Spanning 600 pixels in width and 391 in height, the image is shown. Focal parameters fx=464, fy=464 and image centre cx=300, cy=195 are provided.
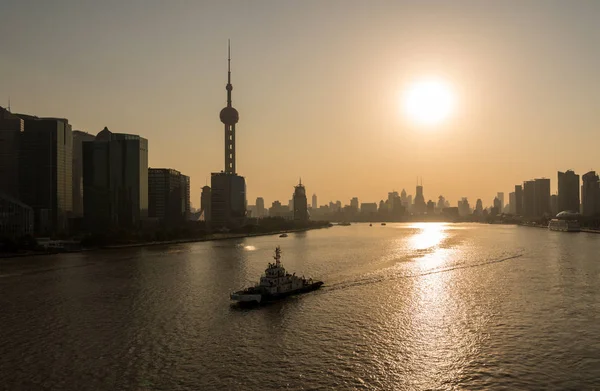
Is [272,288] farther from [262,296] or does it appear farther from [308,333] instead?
[308,333]

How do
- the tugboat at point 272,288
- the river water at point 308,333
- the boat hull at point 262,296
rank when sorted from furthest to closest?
1. the tugboat at point 272,288
2. the boat hull at point 262,296
3. the river water at point 308,333

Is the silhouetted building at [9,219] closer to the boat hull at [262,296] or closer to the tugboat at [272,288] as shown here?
the tugboat at [272,288]

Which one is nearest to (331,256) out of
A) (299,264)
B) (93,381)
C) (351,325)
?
(299,264)

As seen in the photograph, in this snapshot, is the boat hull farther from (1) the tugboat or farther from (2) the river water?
(2) the river water

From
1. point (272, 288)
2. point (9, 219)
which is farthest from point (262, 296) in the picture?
point (9, 219)

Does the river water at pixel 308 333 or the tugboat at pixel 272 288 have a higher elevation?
the tugboat at pixel 272 288

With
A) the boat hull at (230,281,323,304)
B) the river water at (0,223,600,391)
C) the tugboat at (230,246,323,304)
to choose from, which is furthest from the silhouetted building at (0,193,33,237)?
the boat hull at (230,281,323,304)

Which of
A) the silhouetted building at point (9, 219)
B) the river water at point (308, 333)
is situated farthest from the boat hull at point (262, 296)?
the silhouetted building at point (9, 219)
